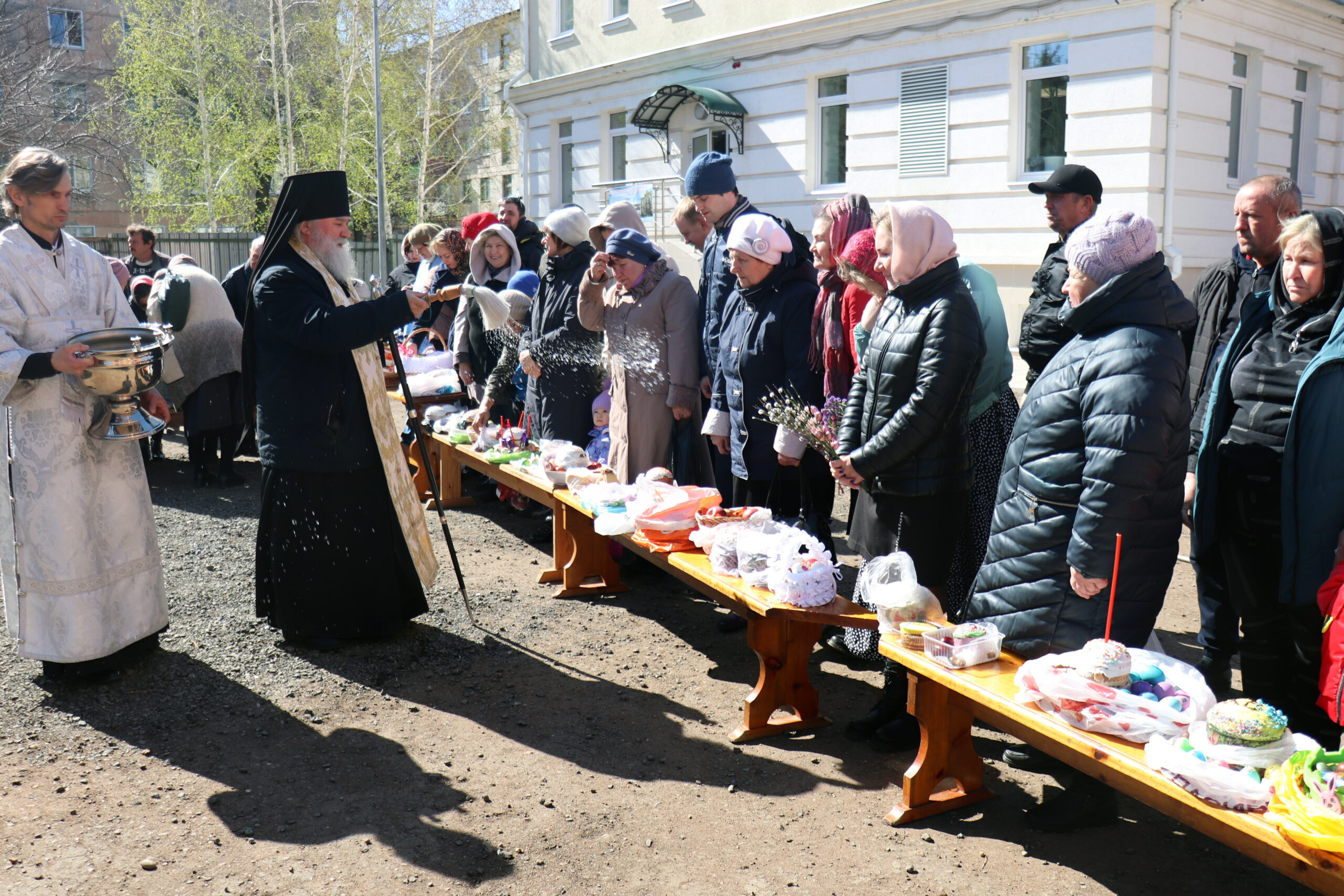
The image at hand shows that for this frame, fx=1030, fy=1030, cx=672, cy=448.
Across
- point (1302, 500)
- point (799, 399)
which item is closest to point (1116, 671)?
point (1302, 500)

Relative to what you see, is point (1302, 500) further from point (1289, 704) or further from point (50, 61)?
point (50, 61)

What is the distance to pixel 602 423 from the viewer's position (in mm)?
6273

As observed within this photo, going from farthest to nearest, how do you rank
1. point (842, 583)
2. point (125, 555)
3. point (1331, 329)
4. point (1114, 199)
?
1. point (1114, 199)
2. point (842, 583)
3. point (125, 555)
4. point (1331, 329)

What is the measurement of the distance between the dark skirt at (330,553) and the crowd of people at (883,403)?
0.01 meters

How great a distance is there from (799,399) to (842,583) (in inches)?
51.4

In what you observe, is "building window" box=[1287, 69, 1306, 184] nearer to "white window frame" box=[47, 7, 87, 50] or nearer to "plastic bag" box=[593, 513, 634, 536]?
"plastic bag" box=[593, 513, 634, 536]

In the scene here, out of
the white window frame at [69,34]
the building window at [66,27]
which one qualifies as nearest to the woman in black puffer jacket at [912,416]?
the white window frame at [69,34]

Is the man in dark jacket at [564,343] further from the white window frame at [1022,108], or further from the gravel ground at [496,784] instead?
the white window frame at [1022,108]

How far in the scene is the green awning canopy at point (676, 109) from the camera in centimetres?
1603

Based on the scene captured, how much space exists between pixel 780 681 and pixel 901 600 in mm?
813

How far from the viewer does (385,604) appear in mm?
4910

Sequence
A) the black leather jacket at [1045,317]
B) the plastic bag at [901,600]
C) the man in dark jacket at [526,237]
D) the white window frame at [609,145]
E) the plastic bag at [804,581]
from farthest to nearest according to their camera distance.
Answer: the white window frame at [609,145], the man in dark jacket at [526,237], the black leather jacket at [1045,317], the plastic bag at [804,581], the plastic bag at [901,600]

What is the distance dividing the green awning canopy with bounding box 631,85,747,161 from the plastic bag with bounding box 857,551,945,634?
45.0ft

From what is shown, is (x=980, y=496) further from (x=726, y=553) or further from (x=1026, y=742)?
(x=1026, y=742)
